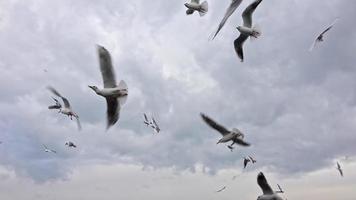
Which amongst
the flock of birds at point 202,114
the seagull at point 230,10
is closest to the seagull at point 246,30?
the flock of birds at point 202,114

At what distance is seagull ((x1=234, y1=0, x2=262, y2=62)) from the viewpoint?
35.2m

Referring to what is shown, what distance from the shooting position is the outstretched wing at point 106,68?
2822 centimetres

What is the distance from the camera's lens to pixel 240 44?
36594mm

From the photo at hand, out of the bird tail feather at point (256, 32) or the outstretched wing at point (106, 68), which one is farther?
the bird tail feather at point (256, 32)

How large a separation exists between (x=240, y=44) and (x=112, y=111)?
11.1 metres

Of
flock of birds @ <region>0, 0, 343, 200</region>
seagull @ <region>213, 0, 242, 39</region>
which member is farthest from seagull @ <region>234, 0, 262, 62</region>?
seagull @ <region>213, 0, 242, 39</region>

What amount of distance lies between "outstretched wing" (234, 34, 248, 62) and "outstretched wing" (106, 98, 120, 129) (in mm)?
10220

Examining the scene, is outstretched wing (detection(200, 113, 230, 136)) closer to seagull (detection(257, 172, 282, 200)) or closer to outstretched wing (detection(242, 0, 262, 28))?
outstretched wing (detection(242, 0, 262, 28))

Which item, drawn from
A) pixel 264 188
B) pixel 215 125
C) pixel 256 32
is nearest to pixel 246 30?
pixel 256 32

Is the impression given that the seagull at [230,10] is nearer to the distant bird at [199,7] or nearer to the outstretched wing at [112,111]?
the outstretched wing at [112,111]

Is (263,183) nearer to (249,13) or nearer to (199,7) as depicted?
(249,13)

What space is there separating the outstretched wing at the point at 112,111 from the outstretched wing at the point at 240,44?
10.2 meters

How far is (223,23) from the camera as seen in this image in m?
18.2

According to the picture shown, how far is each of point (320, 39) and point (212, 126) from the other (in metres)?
8.84
